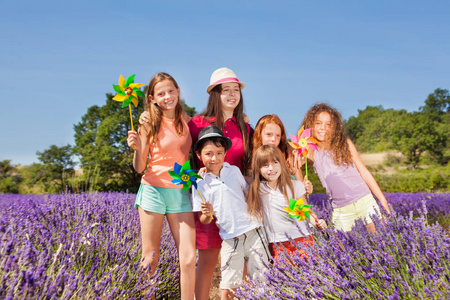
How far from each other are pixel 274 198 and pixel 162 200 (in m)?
0.88

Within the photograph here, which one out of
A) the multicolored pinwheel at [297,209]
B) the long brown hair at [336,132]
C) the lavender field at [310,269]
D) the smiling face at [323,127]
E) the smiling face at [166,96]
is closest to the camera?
the lavender field at [310,269]

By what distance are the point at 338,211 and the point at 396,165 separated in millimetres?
36258

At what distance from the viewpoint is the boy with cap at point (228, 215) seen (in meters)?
2.56

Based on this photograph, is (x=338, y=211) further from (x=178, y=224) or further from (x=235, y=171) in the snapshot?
(x=178, y=224)

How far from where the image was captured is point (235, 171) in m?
2.75

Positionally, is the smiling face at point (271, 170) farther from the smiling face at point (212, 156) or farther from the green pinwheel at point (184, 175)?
the green pinwheel at point (184, 175)

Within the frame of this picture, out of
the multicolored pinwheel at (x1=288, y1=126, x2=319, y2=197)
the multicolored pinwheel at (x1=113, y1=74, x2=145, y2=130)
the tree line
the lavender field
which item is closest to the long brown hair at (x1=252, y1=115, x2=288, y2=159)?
the multicolored pinwheel at (x1=288, y1=126, x2=319, y2=197)

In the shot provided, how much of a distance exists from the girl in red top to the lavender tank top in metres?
0.74

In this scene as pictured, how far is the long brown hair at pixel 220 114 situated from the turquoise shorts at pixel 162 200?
0.70 m

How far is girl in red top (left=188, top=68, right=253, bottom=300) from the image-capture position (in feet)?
9.33

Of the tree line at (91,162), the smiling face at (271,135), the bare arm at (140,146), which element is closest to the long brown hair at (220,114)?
the smiling face at (271,135)

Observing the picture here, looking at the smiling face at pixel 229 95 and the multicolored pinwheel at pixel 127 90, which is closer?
the multicolored pinwheel at pixel 127 90

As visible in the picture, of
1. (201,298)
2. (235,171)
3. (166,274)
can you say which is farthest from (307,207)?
(166,274)

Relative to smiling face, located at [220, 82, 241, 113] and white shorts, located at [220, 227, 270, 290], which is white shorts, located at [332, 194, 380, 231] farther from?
smiling face, located at [220, 82, 241, 113]
